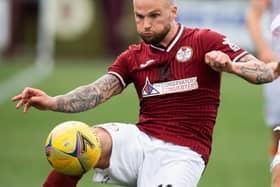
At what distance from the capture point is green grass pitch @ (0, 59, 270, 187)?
11219 mm

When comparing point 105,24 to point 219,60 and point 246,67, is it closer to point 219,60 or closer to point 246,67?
point 246,67

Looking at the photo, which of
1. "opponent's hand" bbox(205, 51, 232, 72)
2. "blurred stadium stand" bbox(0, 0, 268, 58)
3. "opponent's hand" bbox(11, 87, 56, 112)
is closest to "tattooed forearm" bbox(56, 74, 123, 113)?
"opponent's hand" bbox(11, 87, 56, 112)

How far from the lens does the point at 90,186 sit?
34.5 ft

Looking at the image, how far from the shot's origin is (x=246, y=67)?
23.5ft

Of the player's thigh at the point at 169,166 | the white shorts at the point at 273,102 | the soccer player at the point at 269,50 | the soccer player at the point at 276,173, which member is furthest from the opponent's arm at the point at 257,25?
the soccer player at the point at 276,173

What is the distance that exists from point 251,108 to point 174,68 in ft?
31.7

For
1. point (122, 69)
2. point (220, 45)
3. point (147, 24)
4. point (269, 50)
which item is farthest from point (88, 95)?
point (269, 50)

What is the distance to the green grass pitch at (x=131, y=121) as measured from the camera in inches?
442

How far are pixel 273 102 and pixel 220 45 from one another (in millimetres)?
2235

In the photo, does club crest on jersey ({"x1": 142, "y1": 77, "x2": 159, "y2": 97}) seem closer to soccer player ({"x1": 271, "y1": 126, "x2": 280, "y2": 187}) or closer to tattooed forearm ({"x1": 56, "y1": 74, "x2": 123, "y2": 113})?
tattooed forearm ({"x1": 56, "y1": 74, "x2": 123, "y2": 113})

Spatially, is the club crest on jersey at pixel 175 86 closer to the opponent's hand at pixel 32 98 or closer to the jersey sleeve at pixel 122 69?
the jersey sleeve at pixel 122 69

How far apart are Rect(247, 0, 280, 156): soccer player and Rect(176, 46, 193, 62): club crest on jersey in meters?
1.61

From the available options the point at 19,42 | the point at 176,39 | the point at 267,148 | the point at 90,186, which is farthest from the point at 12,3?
the point at 176,39

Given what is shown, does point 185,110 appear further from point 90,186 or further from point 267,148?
point 267,148
